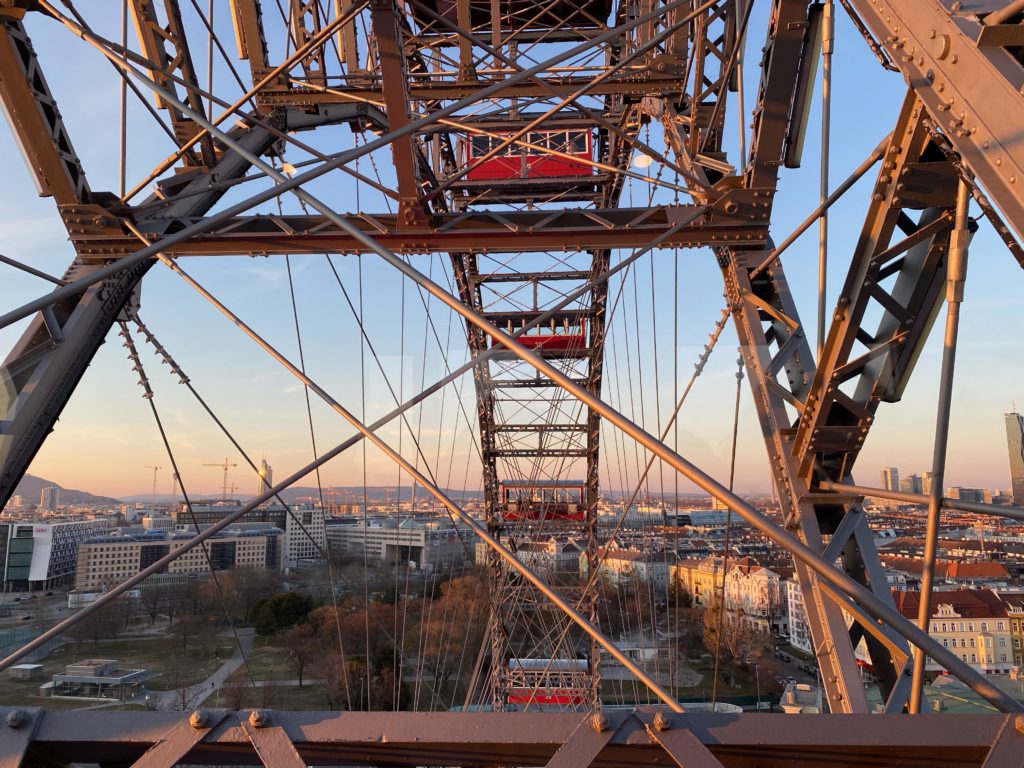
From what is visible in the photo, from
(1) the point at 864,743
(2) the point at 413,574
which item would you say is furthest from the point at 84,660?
(1) the point at 864,743

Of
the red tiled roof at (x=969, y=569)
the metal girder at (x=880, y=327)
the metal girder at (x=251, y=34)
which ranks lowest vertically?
the red tiled roof at (x=969, y=569)

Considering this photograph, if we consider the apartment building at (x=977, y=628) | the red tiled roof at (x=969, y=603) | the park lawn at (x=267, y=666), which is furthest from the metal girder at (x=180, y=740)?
the park lawn at (x=267, y=666)

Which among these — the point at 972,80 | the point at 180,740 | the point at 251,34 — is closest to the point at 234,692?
the point at 251,34

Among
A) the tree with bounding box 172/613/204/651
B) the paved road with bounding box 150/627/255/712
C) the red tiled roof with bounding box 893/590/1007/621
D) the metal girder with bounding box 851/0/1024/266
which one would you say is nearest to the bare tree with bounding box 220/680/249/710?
the paved road with bounding box 150/627/255/712

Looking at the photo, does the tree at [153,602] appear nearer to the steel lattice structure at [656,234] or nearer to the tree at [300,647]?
the tree at [300,647]

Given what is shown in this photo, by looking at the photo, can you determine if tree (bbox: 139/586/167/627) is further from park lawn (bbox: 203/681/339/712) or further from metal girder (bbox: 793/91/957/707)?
metal girder (bbox: 793/91/957/707)

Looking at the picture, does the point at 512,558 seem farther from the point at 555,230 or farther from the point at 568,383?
the point at 555,230
